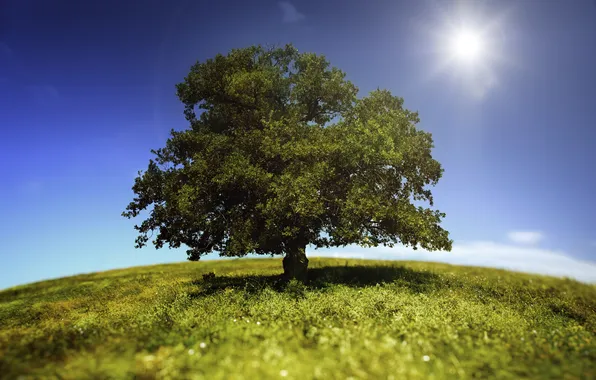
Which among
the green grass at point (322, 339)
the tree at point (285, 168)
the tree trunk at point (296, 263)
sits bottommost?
the green grass at point (322, 339)

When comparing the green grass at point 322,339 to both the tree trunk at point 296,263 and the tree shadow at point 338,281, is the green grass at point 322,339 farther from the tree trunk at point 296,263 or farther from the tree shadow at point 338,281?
the tree trunk at point 296,263

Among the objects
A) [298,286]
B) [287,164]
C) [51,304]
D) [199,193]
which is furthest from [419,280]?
[51,304]

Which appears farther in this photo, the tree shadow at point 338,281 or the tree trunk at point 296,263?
the tree trunk at point 296,263

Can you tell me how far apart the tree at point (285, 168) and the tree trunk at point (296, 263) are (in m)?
0.06

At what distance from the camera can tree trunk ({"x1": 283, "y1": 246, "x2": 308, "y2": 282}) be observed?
71.7 ft

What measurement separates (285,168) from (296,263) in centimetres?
615

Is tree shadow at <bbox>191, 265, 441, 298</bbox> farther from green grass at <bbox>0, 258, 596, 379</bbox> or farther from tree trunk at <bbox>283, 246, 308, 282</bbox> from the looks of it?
green grass at <bbox>0, 258, 596, 379</bbox>

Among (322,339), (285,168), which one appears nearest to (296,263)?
(285,168)

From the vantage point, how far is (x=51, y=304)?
75.3ft

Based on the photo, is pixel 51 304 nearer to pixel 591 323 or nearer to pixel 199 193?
pixel 199 193

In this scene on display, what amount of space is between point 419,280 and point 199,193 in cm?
1415

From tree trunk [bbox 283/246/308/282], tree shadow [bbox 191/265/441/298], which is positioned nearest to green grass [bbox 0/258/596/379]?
tree shadow [bbox 191/265/441/298]

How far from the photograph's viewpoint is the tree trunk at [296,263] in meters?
21.9

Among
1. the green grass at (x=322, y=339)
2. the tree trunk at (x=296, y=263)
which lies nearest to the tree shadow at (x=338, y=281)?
the tree trunk at (x=296, y=263)
